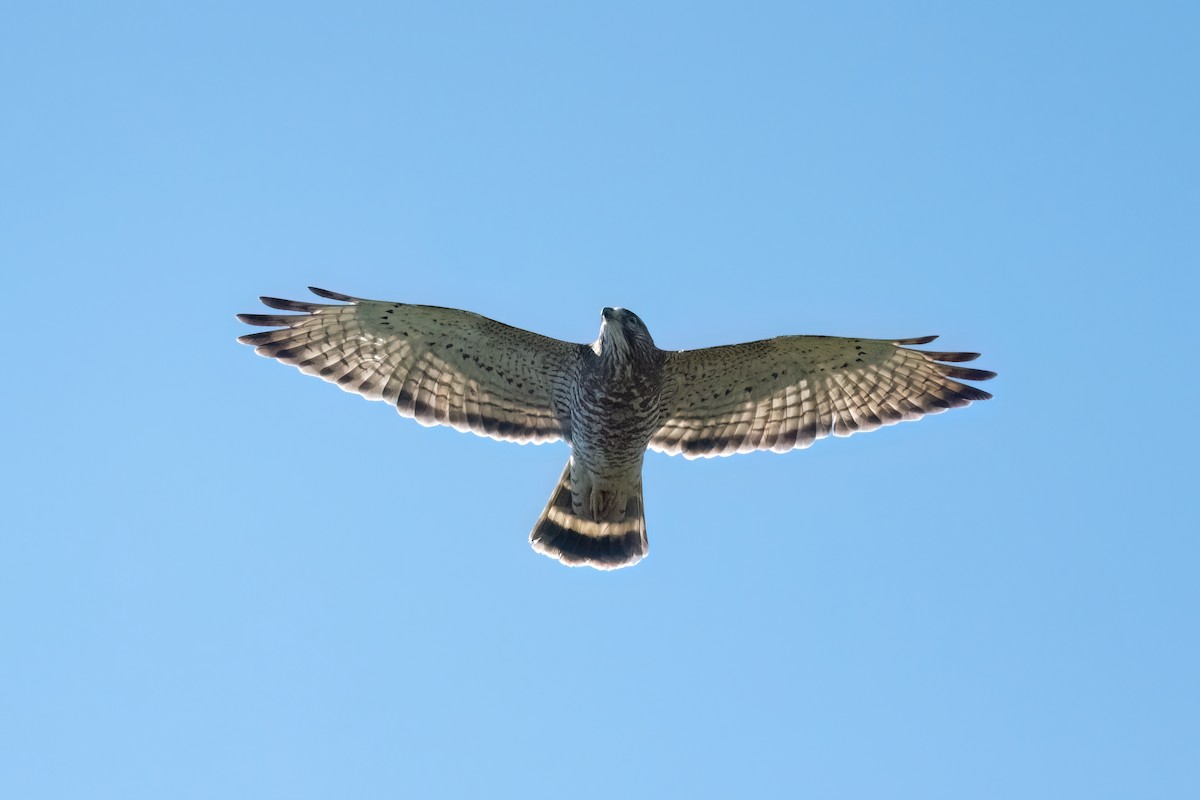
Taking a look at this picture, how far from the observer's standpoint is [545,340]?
1119 centimetres

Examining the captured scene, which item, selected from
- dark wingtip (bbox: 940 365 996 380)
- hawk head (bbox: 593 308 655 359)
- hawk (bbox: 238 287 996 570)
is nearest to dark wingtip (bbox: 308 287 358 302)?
hawk (bbox: 238 287 996 570)

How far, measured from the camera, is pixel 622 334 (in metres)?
10.7

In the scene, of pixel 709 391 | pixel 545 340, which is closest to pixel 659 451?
pixel 709 391

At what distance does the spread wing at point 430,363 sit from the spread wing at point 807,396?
980mm

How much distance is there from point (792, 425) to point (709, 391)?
2.51 ft

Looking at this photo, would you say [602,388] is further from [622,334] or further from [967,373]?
[967,373]

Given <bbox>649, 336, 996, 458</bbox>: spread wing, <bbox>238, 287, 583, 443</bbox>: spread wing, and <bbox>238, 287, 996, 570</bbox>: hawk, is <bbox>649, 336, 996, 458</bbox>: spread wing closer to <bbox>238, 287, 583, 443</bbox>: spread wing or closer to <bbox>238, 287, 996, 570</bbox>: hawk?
<bbox>238, 287, 996, 570</bbox>: hawk

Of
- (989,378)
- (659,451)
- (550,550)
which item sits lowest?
(550,550)

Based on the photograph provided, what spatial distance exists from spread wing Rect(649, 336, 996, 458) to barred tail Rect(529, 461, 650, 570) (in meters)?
0.65

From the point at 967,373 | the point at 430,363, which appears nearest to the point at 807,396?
the point at 967,373

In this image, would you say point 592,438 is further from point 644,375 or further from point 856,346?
point 856,346

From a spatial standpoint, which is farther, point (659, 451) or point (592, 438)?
point (659, 451)

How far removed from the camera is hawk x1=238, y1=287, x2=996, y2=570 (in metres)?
11.2

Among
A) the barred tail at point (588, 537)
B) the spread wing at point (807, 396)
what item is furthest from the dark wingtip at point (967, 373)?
the barred tail at point (588, 537)
